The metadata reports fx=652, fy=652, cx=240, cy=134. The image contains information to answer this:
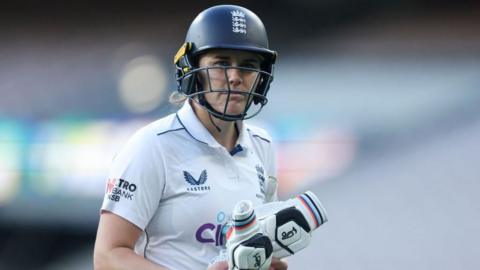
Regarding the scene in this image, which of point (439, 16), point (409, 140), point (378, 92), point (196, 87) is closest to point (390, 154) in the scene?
point (409, 140)

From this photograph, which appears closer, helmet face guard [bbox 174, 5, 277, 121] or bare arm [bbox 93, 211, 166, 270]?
bare arm [bbox 93, 211, 166, 270]

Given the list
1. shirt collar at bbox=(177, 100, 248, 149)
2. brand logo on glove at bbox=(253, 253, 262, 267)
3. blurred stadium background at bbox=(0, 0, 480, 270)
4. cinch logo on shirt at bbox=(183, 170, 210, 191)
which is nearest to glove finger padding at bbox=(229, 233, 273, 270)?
brand logo on glove at bbox=(253, 253, 262, 267)

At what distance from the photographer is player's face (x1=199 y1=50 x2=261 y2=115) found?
1.36m

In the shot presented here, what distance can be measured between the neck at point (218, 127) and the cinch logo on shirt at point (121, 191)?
247mm

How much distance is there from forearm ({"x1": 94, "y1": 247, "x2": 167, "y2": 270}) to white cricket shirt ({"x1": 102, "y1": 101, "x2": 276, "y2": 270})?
61 mm

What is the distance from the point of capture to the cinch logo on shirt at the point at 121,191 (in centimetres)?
128

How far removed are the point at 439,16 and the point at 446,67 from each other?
0.26 m

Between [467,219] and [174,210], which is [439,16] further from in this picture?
[174,210]

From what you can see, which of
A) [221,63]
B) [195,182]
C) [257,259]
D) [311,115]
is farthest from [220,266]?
[311,115]

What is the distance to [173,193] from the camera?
1.32m

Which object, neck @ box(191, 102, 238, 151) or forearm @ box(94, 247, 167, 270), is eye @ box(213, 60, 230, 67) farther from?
forearm @ box(94, 247, 167, 270)

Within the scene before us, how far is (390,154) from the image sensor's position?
10.3ft

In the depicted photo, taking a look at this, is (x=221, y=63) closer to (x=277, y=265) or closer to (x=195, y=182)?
(x=195, y=182)

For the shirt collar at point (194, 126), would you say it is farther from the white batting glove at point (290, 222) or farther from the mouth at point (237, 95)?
the white batting glove at point (290, 222)
